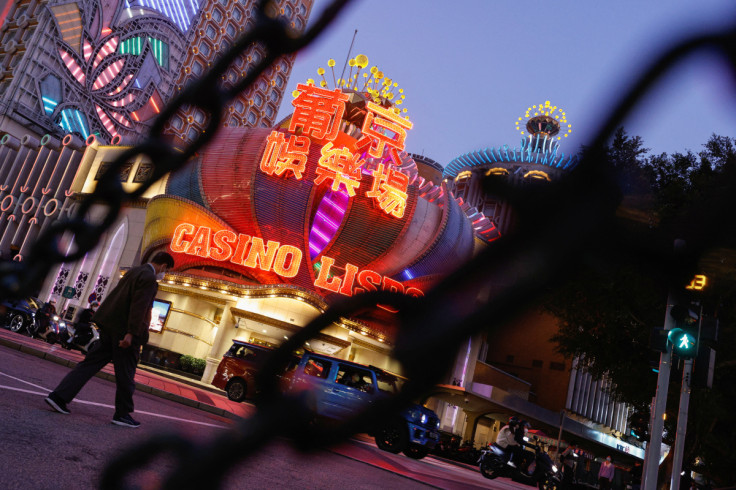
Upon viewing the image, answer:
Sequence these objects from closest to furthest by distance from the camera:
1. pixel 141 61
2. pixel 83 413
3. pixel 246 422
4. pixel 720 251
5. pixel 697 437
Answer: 1. pixel 246 422
2. pixel 720 251
3. pixel 83 413
4. pixel 697 437
5. pixel 141 61

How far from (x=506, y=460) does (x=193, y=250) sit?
15.3 m

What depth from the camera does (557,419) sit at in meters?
35.8

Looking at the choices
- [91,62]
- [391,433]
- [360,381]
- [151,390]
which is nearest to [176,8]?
[91,62]

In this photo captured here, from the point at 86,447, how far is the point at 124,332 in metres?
1.54

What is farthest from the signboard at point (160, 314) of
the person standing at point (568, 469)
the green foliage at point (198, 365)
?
the person standing at point (568, 469)

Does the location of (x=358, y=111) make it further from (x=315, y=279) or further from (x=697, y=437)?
(x=697, y=437)

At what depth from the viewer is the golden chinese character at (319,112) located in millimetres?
25016

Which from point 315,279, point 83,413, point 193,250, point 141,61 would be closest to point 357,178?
point 315,279

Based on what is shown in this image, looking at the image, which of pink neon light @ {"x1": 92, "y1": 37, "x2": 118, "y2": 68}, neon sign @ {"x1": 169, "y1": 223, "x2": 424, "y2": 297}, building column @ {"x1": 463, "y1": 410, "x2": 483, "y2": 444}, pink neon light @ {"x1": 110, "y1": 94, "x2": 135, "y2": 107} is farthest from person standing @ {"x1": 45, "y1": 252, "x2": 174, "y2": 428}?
pink neon light @ {"x1": 92, "y1": 37, "x2": 118, "y2": 68}

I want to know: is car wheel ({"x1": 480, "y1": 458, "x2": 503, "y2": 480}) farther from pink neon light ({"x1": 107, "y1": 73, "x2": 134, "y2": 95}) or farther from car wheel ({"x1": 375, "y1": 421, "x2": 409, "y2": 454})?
pink neon light ({"x1": 107, "y1": 73, "x2": 134, "y2": 95})

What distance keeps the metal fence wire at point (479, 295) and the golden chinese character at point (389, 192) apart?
24.0 m

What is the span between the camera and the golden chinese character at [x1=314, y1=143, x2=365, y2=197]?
941 inches

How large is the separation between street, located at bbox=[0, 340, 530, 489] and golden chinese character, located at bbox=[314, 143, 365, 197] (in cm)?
1637

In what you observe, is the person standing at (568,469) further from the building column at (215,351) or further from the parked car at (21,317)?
the parked car at (21,317)
